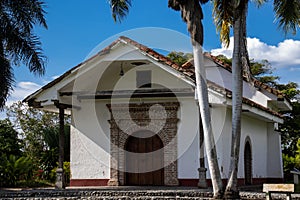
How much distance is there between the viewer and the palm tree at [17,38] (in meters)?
18.3

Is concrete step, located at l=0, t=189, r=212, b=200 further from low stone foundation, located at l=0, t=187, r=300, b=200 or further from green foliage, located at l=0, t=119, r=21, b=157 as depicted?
green foliage, located at l=0, t=119, r=21, b=157

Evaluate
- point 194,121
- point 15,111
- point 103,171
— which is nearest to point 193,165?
point 194,121

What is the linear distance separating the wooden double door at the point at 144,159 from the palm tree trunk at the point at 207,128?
613 centimetres

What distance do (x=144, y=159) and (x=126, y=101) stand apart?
242cm

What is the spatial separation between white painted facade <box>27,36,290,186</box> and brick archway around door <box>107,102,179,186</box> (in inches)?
7.8

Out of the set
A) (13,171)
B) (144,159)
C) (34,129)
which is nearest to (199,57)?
(144,159)

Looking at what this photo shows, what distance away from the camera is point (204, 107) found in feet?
42.6

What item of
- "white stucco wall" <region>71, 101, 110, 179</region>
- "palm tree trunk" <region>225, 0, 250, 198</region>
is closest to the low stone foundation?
"palm tree trunk" <region>225, 0, 250, 198</region>

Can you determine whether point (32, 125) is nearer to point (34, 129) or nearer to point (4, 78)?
point (34, 129)

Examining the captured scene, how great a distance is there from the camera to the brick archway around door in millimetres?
18500

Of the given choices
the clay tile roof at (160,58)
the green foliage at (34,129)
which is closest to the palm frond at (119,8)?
the clay tile roof at (160,58)

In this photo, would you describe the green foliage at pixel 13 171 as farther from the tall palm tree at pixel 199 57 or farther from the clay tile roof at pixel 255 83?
the tall palm tree at pixel 199 57

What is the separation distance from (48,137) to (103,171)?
10.0m

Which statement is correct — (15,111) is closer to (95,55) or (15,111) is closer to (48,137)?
(48,137)
